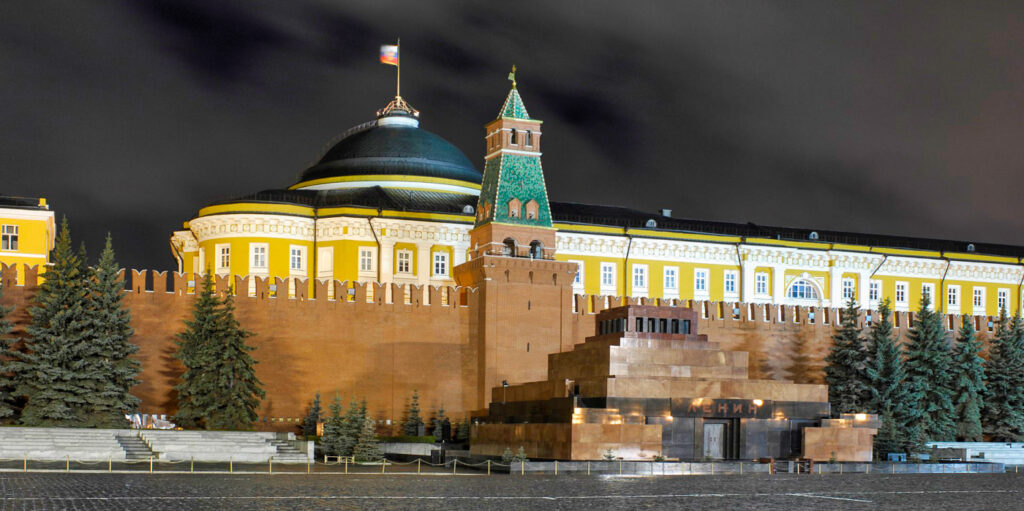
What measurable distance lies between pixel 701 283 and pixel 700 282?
0.16 feet

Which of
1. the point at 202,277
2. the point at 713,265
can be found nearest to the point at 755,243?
the point at 713,265

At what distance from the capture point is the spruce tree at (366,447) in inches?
1254

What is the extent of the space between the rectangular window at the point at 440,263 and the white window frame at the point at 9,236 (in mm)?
13219

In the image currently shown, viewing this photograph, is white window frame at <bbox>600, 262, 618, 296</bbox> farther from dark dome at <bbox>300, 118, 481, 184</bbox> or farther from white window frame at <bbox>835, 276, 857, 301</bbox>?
white window frame at <bbox>835, 276, 857, 301</bbox>

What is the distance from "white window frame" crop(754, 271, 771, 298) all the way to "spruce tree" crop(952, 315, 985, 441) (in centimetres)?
867

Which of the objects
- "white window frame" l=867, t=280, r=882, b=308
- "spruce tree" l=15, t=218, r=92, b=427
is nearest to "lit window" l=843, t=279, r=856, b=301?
"white window frame" l=867, t=280, r=882, b=308

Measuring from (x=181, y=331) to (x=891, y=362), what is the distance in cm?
1974

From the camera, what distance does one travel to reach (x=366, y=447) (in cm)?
3195

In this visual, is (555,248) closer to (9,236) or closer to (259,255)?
(259,255)

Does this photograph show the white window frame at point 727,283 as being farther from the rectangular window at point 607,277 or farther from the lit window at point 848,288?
the lit window at point 848,288

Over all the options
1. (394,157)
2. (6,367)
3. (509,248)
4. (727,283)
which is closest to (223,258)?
(394,157)

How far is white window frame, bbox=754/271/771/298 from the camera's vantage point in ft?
167

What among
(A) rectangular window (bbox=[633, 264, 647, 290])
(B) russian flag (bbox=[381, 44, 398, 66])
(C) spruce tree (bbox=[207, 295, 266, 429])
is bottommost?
(C) spruce tree (bbox=[207, 295, 266, 429])

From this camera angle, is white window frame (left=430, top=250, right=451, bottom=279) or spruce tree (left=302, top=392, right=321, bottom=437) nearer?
spruce tree (left=302, top=392, right=321, bottom=437)
